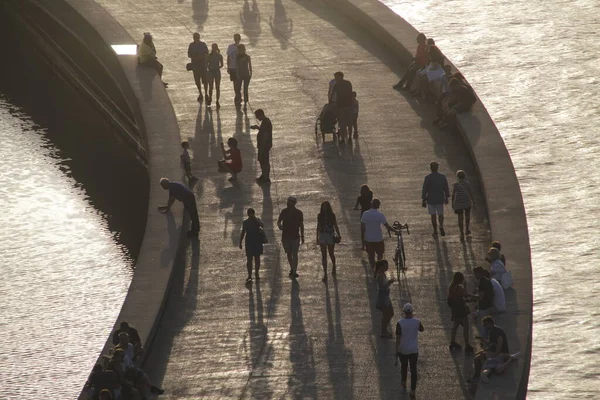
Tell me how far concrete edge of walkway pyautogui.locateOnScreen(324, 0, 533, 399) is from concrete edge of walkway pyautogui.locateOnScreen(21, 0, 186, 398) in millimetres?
4850

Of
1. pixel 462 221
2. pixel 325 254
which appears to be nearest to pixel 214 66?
pixel 462 221

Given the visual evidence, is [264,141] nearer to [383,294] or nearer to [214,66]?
[214,66]

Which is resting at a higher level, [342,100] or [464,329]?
[342,100]

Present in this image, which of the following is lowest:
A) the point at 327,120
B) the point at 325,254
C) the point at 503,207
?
the point at 325,254

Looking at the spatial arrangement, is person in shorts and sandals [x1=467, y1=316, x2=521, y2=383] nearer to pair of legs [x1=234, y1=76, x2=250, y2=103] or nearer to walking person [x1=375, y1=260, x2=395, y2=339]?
walking person [x1=375, y1=260, x2=395, y2=339]

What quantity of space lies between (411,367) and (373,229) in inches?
133

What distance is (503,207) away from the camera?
23.6m

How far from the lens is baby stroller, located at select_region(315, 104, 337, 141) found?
26906 mm

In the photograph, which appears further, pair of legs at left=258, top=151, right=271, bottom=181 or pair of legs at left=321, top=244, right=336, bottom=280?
pair of legs at left=258, top=151, right=271, bottom=181

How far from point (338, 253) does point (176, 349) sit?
3627 millimetres

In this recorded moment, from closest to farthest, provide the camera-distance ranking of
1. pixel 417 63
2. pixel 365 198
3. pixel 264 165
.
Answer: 1. pixel 365 198
2. pixel 264 165
3. pixel 417 63

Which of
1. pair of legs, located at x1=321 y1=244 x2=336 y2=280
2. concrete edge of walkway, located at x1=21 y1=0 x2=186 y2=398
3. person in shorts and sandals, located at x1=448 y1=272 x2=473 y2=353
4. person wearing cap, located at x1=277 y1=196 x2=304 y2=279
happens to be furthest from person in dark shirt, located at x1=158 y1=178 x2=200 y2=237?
person in shorts and sandals, located at x1=448 y1=272 x2=473 y2=353

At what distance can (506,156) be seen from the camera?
25.5 m

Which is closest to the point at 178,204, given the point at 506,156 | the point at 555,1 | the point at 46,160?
the point at 506,156
